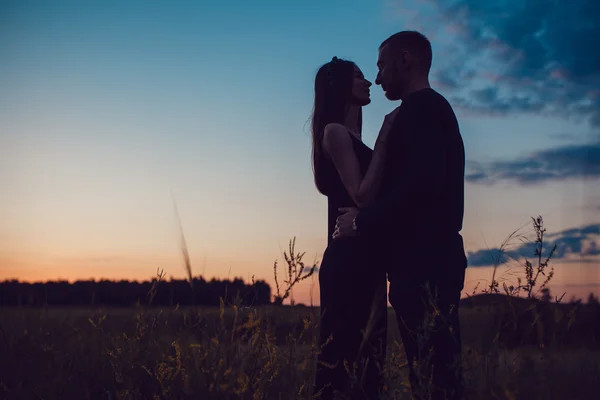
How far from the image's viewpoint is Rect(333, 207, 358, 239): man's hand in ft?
11.2

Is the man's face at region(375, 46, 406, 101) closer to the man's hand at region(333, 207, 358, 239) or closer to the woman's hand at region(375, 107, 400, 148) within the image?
the woman's hand at region(375, 107, 400, 148)

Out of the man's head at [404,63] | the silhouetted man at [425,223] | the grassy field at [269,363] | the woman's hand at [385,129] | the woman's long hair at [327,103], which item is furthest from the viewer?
the woman's long hair at [327,103]

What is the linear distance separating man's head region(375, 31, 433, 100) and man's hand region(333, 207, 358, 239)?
28.5 inches

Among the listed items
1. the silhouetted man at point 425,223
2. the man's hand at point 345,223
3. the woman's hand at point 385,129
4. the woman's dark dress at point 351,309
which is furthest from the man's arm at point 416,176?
the woman's dark dress at point 351,309

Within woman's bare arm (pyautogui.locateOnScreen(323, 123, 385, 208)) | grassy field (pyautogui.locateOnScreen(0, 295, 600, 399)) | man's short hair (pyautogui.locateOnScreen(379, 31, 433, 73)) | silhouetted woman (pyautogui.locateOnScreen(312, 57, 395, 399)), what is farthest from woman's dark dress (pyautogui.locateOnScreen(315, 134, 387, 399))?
man's short hair (pyautogui.locateOnScreen(379, 31, 433, 73))

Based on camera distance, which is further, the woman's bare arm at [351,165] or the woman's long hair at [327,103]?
the woman's long hair at [327,103]

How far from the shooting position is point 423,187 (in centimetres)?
296

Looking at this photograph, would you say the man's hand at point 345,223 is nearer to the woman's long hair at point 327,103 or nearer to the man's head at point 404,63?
Answer: the woman's long hair at point 327,103

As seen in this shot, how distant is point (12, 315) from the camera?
764cm

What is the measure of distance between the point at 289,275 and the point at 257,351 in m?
0.44

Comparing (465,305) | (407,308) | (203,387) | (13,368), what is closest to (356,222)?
(407,308)

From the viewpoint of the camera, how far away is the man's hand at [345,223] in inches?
134

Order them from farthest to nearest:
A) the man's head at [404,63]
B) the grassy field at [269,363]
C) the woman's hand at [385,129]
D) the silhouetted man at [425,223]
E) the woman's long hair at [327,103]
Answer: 1. the woman's long hair at [327,103]
2. the man's head at [404,63]
3. the woman's hand at [385,129]
4. the silhouetted man at [425,223]
5. the grassy field at [269,363]

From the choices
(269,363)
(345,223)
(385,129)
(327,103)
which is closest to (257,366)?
(269,363)
